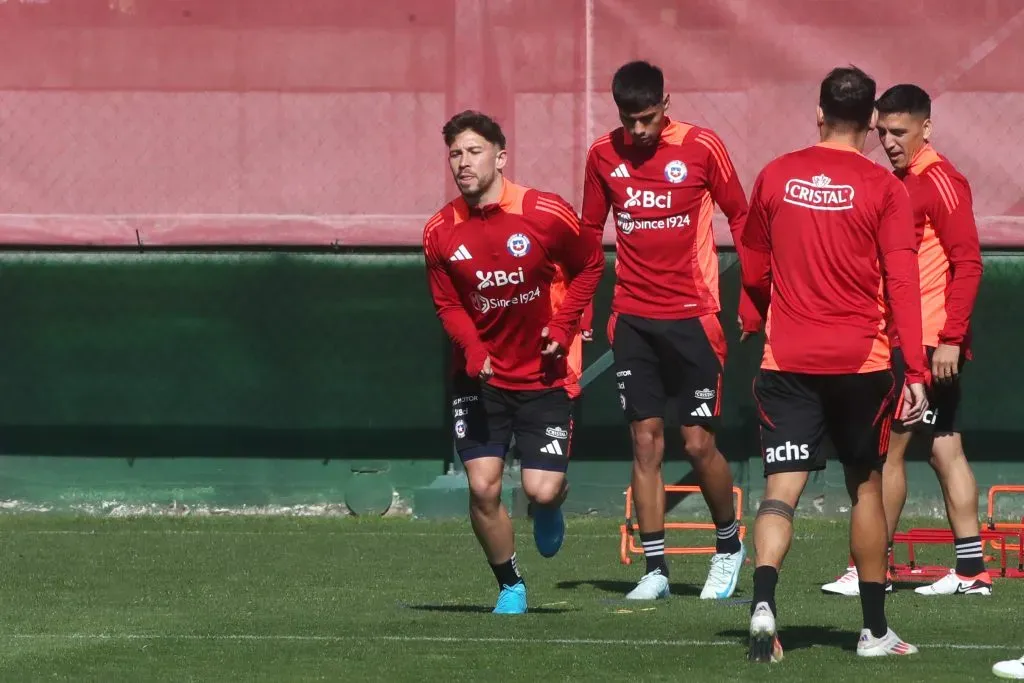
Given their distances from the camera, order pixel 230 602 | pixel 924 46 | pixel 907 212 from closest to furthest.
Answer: pixel 907 212 < pixel 230 602 < pixel 924 46

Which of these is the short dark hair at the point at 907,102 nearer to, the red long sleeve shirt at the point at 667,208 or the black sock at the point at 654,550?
the red long sleeve shirt at the point at 667,208

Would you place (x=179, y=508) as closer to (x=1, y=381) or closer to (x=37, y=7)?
(x=1, y=381)

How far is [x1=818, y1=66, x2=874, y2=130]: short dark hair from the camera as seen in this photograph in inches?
276

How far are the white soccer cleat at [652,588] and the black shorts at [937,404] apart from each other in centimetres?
129

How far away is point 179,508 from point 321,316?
1684 millimetres

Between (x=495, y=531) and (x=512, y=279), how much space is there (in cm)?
109

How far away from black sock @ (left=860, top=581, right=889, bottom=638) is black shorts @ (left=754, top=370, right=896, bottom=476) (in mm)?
445

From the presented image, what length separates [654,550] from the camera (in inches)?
364

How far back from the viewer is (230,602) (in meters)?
9.12

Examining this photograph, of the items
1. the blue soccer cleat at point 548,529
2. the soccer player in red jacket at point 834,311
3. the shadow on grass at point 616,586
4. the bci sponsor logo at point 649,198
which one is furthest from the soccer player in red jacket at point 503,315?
the soccer player in red jacket at point 834,311

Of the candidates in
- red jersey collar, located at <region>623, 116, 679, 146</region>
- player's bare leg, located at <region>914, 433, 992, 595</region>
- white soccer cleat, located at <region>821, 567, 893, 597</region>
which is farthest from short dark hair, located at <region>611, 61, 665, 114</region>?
white soccer cleat, located at <region>821, 567, 893, 597</region>

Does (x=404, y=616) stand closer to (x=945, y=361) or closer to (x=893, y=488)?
(x=893, y=488)

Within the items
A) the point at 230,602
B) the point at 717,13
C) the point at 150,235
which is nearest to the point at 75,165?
the point at 150,235

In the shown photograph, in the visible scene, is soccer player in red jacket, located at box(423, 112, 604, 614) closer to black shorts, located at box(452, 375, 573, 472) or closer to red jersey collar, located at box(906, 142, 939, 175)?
black shorts, located at box(452, 375, 573, 472)
